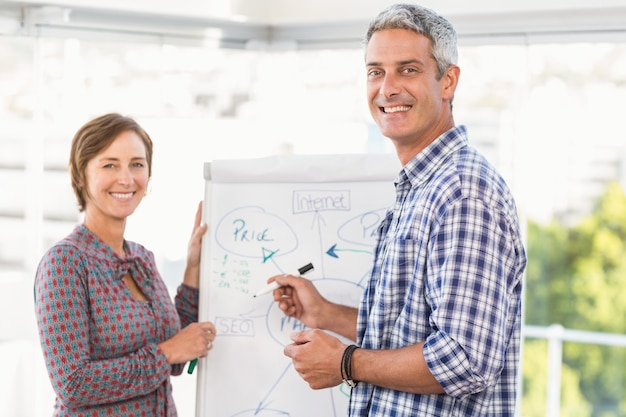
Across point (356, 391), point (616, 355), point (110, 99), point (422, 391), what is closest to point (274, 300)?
point (356, 391)

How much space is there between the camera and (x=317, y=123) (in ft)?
12.0

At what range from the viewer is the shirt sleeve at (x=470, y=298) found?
4.84 ft

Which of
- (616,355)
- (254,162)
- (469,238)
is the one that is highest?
(254,162)

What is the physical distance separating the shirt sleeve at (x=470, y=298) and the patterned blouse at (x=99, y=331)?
0.90 m

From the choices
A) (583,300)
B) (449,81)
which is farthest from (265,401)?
(583,300)

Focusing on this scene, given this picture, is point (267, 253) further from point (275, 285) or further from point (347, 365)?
point (347, 365)

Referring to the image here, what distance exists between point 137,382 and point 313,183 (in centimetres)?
75

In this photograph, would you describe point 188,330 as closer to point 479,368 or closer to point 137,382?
point 137,382

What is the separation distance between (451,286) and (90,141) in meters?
1.15

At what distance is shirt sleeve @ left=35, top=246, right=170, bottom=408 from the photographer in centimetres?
197

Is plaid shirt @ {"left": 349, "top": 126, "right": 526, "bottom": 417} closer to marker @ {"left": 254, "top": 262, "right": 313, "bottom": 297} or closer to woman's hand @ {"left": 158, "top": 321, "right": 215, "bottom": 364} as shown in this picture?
marker @ {"left": 254, "top": 262, "right": 313, "bottom": 297}

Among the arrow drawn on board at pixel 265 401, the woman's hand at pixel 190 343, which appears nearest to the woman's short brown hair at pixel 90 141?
the woman's hand at pixel 190 343

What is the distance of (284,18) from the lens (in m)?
3.42

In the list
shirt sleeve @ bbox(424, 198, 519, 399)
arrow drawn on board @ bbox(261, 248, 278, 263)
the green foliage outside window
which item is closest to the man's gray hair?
shirt sleeve @ bbox(424, 198, 519, 399)
